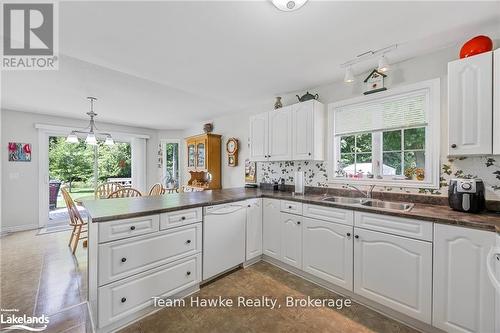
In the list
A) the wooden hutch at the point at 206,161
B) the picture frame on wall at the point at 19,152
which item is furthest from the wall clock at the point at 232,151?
the picture frame on wall at the point at 19,152

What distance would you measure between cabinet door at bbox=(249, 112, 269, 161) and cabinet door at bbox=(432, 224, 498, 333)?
6.75ft

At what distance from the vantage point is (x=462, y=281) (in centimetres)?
134

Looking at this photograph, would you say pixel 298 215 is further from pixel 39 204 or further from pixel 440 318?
pixel 39 204

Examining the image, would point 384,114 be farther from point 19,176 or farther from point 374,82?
point 19,176

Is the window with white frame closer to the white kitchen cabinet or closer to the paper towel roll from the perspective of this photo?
the white kitchen cabinet

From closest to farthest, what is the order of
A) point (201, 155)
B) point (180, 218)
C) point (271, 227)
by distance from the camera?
point (180, 218)
point (271, 227)
point (201, 155)

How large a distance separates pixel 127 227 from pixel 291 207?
1.61m

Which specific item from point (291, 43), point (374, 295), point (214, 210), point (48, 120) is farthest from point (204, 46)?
point (48, 120)

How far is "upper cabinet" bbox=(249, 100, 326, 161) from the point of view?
2551mm

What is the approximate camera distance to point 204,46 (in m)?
1.80

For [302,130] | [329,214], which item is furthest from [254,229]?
[302,130]

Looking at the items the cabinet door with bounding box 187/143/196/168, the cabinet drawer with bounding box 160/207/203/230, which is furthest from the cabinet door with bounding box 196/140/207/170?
the cabinet drawer with bounding box 160/207/203/230

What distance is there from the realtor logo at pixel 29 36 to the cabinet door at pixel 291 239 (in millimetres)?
2609

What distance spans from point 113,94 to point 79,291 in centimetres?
250
